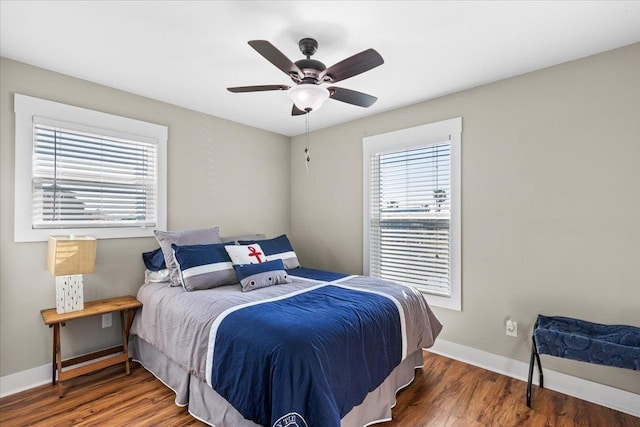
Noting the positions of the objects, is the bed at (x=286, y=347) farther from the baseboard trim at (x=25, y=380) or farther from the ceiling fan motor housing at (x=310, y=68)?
the ceiling fan motor housing at (x=310, y=68)

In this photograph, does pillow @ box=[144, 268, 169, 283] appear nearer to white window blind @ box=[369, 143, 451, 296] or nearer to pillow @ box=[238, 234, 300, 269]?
pillow @ box=[238, 234, 300, 269]

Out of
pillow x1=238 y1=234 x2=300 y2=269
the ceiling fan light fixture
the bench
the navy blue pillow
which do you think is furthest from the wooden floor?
the ceiling fan light fixture

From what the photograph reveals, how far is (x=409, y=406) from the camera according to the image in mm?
2219

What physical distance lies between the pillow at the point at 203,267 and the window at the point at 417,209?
167 centimetres

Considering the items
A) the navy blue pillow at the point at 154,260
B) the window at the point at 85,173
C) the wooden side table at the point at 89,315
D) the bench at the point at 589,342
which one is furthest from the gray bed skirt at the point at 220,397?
the window at the point at 85,173

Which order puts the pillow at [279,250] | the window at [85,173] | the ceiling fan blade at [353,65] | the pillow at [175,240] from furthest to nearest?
the pillow at [279,250] → the pillow at [175,240] → the window at [85,173] → the ceiling fan blade at [353,65]

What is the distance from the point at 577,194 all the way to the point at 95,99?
4053 mm

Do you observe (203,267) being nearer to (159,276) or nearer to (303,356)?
(159,276)

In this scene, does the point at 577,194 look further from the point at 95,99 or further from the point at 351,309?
the point at 95,99

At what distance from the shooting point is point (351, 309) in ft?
6.68

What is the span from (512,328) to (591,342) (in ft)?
2.39

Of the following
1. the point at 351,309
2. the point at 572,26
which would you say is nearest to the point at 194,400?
the point at 351,309

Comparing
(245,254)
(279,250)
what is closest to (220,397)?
(245,254)

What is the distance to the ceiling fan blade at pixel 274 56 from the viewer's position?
1653mm
